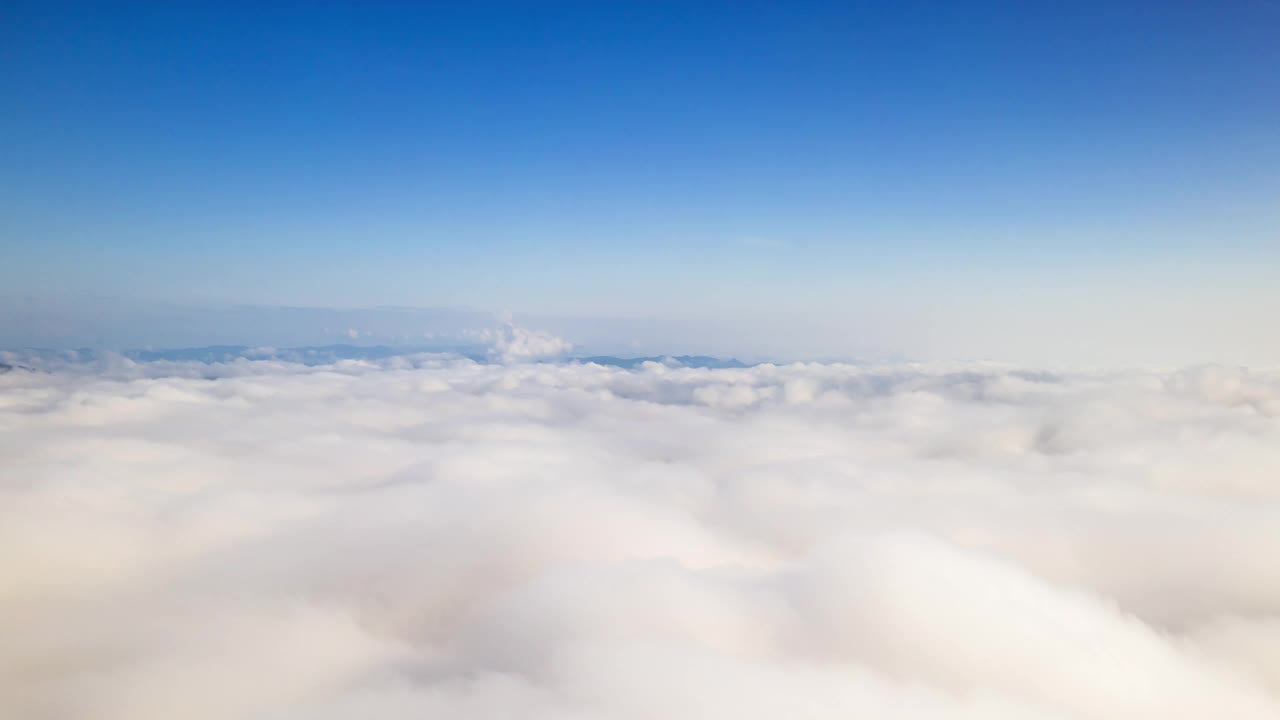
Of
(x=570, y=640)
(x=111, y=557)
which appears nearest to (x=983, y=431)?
(x=570, y=640)

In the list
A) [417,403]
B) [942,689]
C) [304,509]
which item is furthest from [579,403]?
[942,689]

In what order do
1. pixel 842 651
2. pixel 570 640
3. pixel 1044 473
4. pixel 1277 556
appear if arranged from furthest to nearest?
pixel 1044 473
pixel 1277 556
pixel 842 651
pixel 570 640

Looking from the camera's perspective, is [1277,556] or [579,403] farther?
[579,403]

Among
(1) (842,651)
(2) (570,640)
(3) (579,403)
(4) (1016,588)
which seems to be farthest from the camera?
(3) (579,403)

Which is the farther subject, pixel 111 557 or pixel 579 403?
pixel 579 403

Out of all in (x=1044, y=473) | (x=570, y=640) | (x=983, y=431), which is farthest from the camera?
(x=983, y=431)

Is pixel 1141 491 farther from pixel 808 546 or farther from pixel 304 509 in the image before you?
pixel 304 509

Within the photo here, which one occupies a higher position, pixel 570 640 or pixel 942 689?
pixel 570 640

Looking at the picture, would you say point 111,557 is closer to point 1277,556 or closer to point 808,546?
point 808,546

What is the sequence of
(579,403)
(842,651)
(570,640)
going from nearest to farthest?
(570,640) < (842,651) < (579,403)
